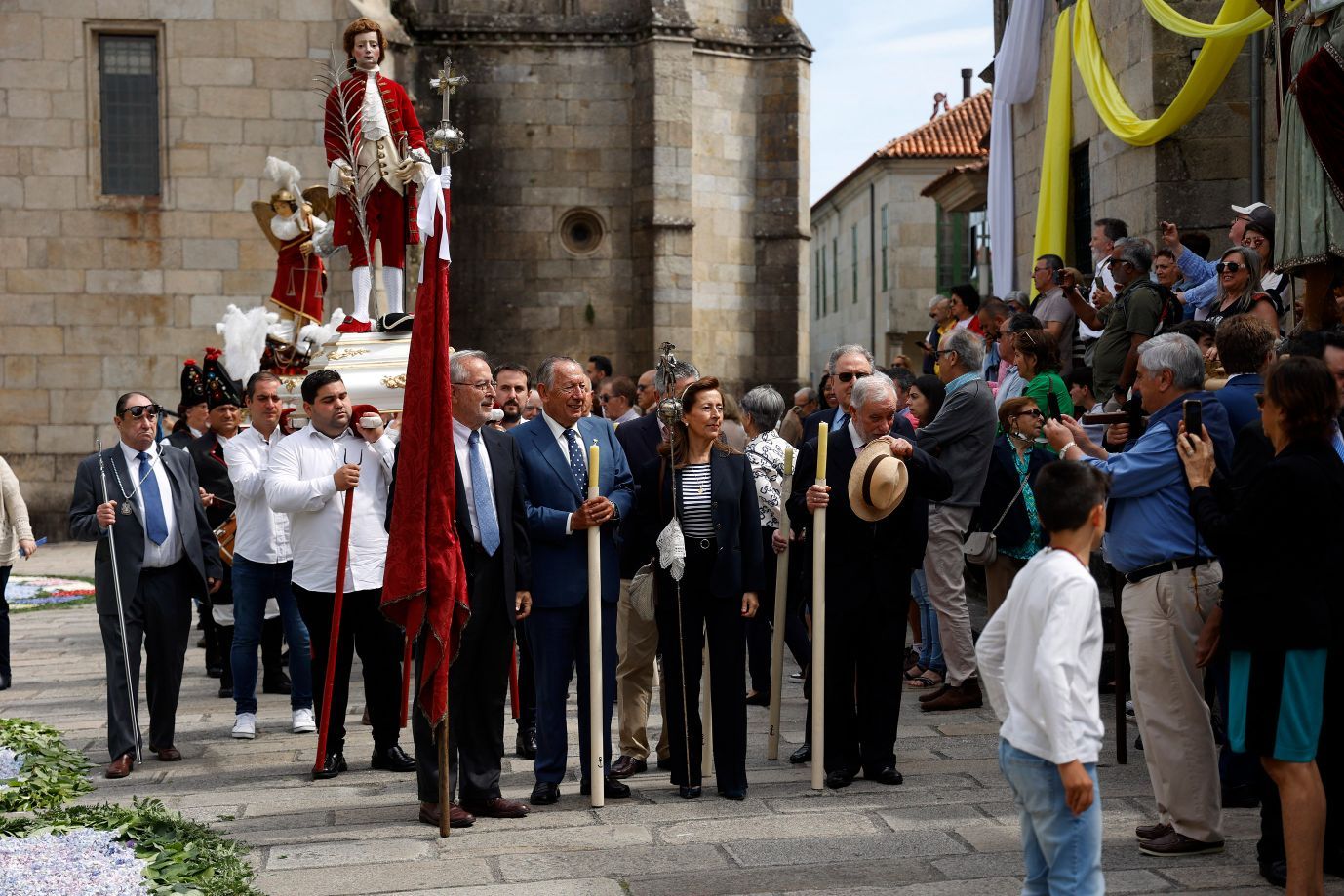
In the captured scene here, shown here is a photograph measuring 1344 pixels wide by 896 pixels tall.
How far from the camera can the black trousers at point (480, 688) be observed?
23.1 feet

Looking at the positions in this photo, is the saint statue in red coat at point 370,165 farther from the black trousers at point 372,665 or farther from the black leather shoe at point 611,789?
the black leather shoe at point 611,789

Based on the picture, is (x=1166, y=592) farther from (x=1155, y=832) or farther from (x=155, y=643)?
(x=155, y=643)

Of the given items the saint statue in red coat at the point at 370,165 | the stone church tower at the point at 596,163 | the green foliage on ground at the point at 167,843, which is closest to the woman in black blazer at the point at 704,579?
the green foliage on ground at the point at 167,843

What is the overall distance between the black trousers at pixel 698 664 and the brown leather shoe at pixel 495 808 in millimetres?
784

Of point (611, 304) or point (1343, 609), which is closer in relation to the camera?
point (1343, 609)

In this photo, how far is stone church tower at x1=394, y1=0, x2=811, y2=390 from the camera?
23.4 m

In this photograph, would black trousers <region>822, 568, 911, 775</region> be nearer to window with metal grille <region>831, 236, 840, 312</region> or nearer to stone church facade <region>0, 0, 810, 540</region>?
stone church facade <region>0, 0, 810, 540</region>

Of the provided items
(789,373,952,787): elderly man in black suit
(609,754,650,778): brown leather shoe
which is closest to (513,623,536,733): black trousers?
(609,754,650,778): brown leather shoe

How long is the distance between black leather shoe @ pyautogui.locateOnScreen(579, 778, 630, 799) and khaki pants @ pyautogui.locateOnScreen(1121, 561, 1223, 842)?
96.3 inches

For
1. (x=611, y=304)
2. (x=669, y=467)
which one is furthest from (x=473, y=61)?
(x=669, y=467)

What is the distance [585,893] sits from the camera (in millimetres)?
5758

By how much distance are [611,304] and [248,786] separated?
16.6m

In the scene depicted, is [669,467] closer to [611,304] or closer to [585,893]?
[585,893]

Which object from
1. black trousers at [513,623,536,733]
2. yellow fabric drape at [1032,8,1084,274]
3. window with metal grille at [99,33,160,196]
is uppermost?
window with metal grille at [99,33,160,196]
